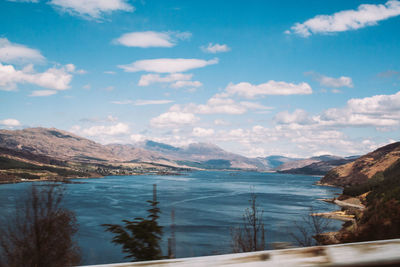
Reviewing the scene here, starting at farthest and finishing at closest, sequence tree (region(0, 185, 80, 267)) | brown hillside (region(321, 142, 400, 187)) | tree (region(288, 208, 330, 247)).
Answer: brown hillside (region(321, 142, 400, 187)) → tree (region(288, 208, 330, 247)) → tree (region(0, 185, 80, 267))

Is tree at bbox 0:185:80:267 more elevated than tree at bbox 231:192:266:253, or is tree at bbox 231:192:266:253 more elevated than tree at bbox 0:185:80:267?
tree at bbox 0:185:80:267

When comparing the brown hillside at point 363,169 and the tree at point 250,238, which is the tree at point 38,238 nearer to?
the tree at point 250,238

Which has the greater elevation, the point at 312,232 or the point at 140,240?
the point at 140,240

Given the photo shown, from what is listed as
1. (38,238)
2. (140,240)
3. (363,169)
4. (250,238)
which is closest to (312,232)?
(250,238)

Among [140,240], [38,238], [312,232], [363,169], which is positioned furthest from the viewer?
[363,169]

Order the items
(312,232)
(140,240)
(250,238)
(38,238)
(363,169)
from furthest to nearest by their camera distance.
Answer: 1. (363,169)
2. (312,232)
3. (250,238)
4. (38,238)
5. (140,240)

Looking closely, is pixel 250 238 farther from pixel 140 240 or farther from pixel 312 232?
pixel 312 232

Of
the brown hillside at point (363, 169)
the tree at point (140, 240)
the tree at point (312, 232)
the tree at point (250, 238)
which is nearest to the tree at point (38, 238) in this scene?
the tree at point (140, 240)

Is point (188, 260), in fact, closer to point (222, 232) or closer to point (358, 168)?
point (222, 232)

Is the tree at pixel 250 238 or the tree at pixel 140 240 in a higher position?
the tree at pixel 140 240

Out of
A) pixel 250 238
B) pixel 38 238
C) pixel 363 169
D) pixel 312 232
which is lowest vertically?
pixel 312 232

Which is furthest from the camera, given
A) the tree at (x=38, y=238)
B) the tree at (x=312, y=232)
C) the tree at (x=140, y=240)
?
the tree at (x=312, y=232)

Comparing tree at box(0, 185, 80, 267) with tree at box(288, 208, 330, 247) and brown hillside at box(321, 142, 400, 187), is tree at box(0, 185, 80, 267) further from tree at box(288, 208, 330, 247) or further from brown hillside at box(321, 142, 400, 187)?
brown hillside at box(321, 142, 400, 187)

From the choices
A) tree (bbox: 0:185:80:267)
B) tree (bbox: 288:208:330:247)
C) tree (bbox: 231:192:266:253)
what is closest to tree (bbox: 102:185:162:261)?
tree (bbox: 0:185:80:267)
